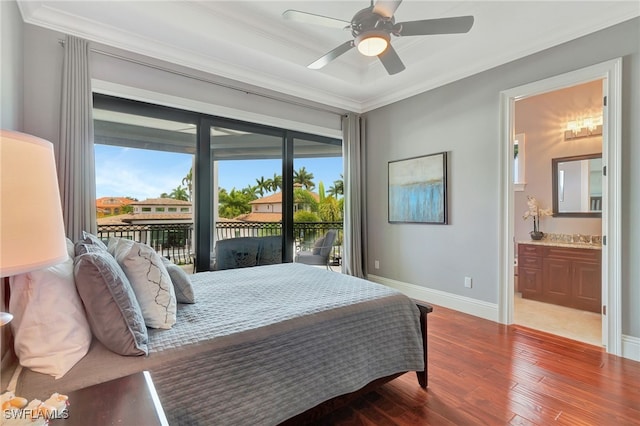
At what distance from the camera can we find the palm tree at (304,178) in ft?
14.0

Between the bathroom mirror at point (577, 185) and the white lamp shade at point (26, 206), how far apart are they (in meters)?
5.25

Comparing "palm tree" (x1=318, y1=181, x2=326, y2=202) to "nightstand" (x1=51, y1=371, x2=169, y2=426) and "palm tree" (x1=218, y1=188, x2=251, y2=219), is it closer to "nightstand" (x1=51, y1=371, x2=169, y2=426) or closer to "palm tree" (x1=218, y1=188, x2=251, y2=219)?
"palm tree" (x1=218, y1=188, x2=251, y2=219)

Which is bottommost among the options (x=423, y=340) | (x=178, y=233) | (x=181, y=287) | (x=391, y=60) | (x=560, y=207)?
(x=423, y=340)

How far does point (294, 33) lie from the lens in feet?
10.2

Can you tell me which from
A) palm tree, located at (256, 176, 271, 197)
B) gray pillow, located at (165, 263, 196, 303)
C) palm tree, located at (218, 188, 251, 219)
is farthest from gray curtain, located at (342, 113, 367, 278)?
gray pillow, located at (165, 263, 196, 303)

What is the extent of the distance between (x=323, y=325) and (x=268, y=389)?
1.33 ft

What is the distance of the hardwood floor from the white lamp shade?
1.64 meters

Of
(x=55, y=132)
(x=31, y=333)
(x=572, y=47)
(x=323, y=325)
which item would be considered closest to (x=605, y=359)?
(x=323, y=325)

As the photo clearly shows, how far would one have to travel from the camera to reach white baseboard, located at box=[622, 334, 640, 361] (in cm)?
240

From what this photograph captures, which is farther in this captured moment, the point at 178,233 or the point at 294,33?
the point at 178,233

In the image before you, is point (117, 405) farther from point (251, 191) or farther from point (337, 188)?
point (337, 188)

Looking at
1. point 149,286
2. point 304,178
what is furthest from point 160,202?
point 149,286

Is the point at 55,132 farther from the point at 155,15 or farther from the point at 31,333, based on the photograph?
the point at 31,333

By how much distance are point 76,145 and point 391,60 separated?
2.73 m
